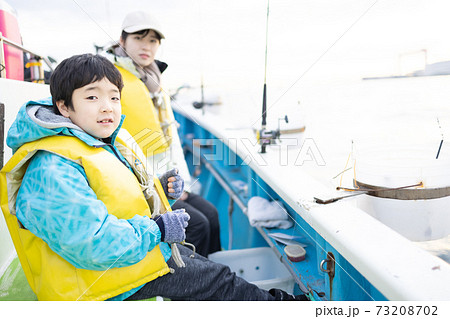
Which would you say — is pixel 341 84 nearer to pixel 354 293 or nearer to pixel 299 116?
pixel 299 116

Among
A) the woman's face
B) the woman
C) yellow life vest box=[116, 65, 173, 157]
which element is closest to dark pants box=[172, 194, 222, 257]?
the woman

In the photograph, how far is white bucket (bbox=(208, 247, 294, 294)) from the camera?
170cm

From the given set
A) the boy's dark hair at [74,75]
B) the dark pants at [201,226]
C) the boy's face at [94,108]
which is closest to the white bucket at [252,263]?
the dark pants at [201,226]

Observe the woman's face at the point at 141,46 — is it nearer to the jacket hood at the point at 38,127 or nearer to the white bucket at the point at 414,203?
the jacket hood at the point at 38,127

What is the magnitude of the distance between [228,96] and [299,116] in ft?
7.93

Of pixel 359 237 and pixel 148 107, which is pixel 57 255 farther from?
pixel 148 107

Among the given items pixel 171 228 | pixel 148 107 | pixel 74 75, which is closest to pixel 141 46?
pixel 148 107

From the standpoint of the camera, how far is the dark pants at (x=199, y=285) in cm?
105

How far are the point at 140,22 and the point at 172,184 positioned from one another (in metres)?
1.00

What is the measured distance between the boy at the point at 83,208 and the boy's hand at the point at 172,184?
25cm

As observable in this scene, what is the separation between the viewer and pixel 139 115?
6.25ft

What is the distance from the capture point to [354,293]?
3.43 ft

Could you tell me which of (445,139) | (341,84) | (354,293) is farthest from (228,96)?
(354,293)

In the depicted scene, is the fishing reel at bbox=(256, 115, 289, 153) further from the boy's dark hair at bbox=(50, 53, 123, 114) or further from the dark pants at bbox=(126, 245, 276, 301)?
the boy's dark hair at bbox=(50, 53, 123, 114)
